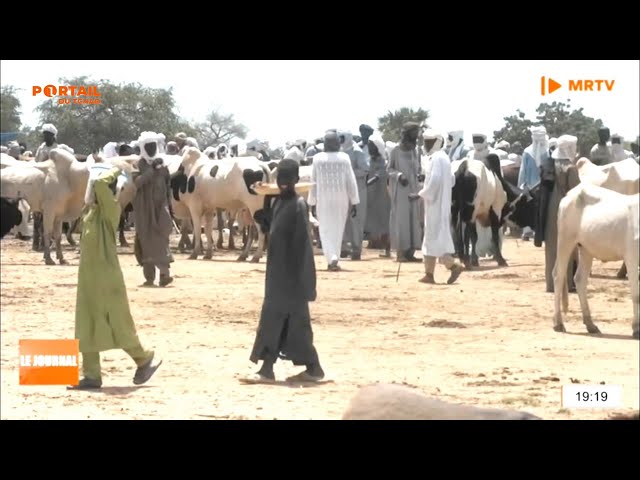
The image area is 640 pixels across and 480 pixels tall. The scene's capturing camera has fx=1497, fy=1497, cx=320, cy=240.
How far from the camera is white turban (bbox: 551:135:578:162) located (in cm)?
1181

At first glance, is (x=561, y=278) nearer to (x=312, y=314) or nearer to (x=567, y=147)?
(x=567, y=147)

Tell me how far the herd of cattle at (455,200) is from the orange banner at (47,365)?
A: 894 millimetres

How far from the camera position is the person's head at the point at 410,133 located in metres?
16.9

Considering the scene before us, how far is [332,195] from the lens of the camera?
16.8m

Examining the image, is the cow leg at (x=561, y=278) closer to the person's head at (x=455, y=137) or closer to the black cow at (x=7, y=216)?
the black cow at (x=7, y=216)

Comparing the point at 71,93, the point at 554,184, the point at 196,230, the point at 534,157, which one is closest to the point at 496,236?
the point at 196,230

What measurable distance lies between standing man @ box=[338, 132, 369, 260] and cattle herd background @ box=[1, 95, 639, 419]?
280 mm

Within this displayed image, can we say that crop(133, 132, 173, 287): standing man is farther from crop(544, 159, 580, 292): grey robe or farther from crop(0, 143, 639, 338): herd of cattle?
crop(544, 159, 580, 292): grey robe

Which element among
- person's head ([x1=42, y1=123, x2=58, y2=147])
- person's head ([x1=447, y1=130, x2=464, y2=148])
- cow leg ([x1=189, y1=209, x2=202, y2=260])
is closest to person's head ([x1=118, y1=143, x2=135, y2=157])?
person's head ([x1=42, y1=123, x2=58, y2=147])

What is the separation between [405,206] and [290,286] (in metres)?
8.83

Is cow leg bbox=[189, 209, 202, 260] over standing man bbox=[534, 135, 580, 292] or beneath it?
beneath

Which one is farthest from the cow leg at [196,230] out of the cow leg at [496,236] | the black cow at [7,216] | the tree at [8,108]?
the black cow at [7,216]
